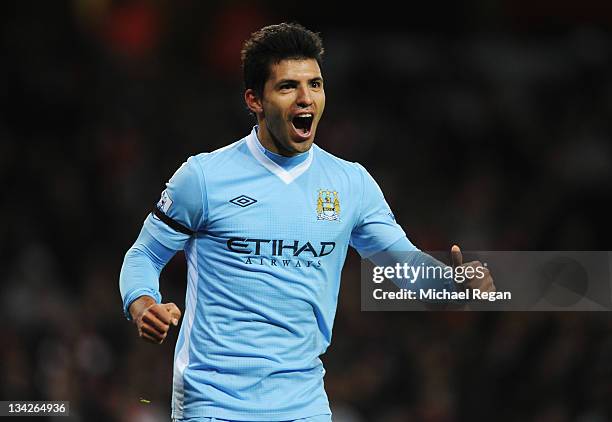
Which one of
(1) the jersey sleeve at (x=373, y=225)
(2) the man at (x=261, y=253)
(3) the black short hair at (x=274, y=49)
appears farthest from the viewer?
(1) the jersey sleeve at (x=373, y=225)

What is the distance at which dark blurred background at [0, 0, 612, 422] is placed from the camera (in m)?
7.36

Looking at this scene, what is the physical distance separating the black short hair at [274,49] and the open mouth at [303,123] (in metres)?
0.19

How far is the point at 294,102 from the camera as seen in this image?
3.80 m

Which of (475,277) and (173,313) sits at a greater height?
(475,277)

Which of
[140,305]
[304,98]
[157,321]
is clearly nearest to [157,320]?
[157,321]

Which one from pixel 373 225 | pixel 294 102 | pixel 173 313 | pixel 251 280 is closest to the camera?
pixel 173 313

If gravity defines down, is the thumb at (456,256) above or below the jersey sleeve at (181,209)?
below

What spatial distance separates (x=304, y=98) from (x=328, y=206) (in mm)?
407

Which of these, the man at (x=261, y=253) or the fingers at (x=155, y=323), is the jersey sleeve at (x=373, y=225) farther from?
the fingers at (x=155, y=323)

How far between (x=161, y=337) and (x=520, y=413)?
12.9ft

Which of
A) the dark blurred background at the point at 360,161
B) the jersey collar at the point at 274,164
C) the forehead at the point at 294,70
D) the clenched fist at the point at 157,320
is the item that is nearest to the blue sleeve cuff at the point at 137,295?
the clenched fist at the point at 157,320

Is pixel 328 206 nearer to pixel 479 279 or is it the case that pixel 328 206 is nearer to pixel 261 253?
pixel 261 253

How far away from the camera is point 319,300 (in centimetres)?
377

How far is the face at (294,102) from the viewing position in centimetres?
380
